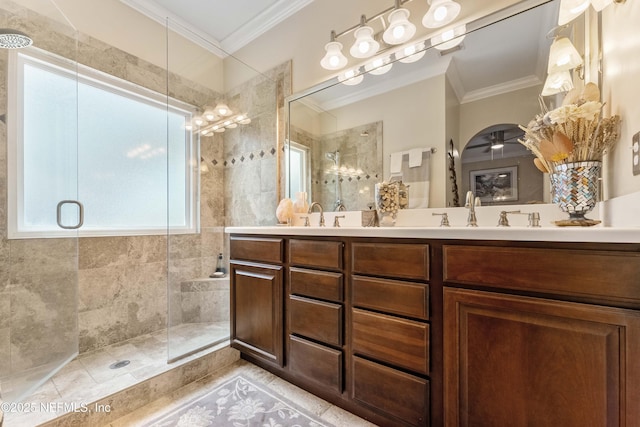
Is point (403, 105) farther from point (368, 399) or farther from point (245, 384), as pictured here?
point (245, 384)

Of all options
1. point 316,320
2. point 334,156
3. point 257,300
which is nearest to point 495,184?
point 334,156

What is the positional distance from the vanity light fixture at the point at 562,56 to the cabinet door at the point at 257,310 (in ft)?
5.56

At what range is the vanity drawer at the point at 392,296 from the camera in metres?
1.02

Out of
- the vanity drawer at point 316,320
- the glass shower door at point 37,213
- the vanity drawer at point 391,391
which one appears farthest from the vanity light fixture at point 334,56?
the vanity drawer at point 391,391

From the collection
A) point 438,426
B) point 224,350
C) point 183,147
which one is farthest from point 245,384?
point 183,147

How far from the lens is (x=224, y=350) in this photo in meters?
1.79

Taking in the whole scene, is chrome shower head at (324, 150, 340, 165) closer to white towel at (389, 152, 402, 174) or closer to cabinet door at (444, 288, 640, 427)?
white towel at (389, 152, 402, 174)

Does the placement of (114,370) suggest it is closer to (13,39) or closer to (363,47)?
(13,39)

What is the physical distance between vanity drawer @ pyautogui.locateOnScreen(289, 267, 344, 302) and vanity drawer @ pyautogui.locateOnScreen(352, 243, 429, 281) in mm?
132

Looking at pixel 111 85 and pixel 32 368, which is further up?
pixel 111 85

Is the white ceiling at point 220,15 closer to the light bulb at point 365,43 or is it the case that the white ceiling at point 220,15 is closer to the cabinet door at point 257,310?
the light bulb at point 365,43

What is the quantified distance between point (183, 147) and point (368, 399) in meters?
2.37

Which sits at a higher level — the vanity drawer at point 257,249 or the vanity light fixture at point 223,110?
the vanity light fixture at point 223,110

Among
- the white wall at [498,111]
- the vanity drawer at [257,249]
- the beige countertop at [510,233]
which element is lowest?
the vanity drawer at [257,249]
